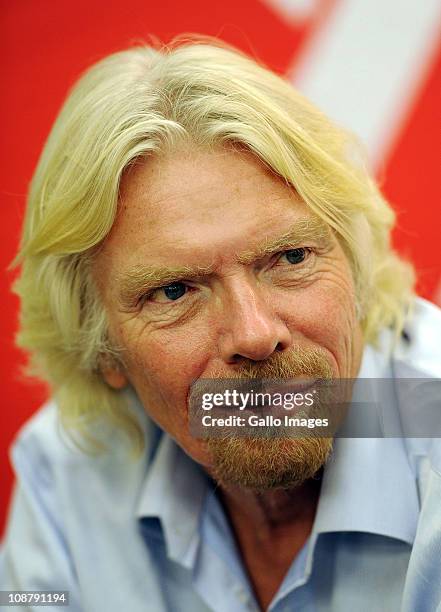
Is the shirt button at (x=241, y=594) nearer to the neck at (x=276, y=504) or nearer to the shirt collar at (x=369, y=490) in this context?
the neck at (x=276, y=504)

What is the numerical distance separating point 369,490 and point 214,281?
440mm

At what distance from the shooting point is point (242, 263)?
44.1 inches

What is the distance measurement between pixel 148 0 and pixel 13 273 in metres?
0.88

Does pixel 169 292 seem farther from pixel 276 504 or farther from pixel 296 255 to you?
pixel 276 504

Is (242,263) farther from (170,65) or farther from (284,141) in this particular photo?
(170,65)

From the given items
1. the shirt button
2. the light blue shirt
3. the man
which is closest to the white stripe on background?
the man

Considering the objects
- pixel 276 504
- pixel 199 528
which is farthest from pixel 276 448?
pixel 199 528

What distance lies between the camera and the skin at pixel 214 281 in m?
1.11

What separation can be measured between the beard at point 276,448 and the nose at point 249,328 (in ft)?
0.09

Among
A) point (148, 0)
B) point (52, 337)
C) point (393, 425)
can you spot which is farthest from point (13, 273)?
point (393, 425)

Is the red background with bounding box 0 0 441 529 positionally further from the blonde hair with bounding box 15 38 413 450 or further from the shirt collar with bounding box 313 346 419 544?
the shirt collar with bounding box 313 346 419 544

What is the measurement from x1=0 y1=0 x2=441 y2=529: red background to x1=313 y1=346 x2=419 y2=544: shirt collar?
0.88 metres

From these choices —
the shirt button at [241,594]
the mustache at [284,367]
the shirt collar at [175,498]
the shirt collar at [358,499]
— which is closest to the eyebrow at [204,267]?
the mustache at [284,367]

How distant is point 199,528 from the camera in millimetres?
1407
